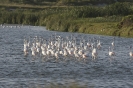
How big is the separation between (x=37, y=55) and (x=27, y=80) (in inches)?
554

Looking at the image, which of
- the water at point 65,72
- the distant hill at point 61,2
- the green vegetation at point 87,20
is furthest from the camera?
the distant hill at point 61,2

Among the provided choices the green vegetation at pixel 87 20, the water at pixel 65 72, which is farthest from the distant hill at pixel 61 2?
the water at pixel 65 72

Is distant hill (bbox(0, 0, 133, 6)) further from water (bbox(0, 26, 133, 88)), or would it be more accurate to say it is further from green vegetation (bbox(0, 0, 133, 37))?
water (bbox(0, 26, 133, 88))

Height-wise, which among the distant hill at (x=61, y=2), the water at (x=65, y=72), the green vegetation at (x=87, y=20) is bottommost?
the distant hill at (x=61, y=2)

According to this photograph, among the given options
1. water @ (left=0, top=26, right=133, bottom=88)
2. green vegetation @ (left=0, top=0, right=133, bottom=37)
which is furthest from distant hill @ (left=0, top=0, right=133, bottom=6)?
water @ (left=0, top=26, right=133, bottom=88)

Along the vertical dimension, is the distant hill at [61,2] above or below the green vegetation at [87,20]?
below

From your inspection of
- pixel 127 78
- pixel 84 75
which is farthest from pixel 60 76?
pixel 127 78

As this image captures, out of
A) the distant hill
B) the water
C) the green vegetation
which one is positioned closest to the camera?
the water

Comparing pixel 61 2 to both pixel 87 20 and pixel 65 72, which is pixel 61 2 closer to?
pixel 87 20

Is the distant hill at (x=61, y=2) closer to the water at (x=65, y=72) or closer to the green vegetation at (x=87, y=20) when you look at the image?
the green vegetation at (x=87, y=20)

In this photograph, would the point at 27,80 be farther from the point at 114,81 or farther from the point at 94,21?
the point at 94,21

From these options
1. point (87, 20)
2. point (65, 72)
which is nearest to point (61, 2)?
point (87, 20)

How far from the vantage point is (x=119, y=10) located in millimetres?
102812

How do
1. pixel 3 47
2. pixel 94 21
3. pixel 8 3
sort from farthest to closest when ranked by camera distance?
pixel 8 3
pixel 94 21
pixel 3 47
